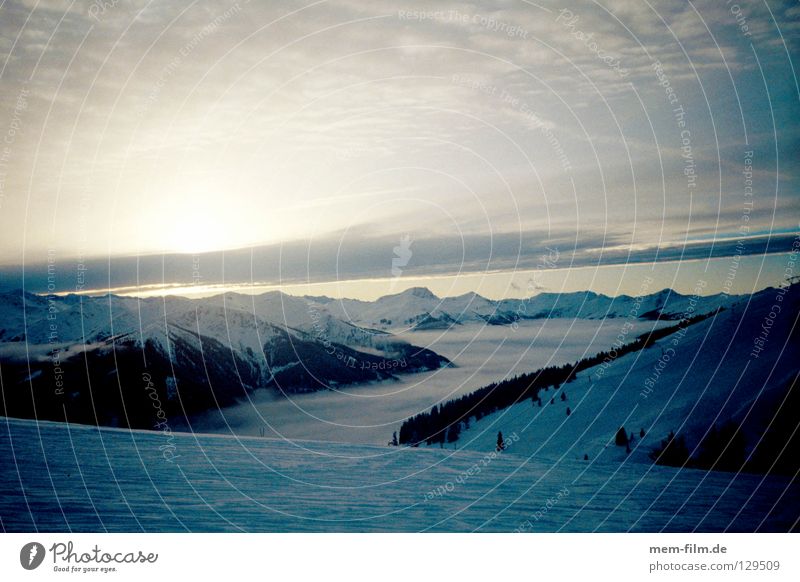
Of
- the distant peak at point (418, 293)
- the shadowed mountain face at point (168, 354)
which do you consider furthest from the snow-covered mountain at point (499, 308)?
the shadowed mountain face at point (168, 354)

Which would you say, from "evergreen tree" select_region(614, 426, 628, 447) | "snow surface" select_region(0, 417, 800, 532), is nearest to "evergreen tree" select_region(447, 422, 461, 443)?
"snow surface" select_region(0, 417, 800, 532)

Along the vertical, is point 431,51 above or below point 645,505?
above

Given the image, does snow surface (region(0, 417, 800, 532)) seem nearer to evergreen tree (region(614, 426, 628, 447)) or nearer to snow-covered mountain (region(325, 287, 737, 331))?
evergreen tree (region(614, 426, 628, 447))

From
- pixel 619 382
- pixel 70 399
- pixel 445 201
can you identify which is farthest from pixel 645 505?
pixel 70 399

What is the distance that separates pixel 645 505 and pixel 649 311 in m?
4.62

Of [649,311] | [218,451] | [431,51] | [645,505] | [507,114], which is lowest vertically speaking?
[645,505]

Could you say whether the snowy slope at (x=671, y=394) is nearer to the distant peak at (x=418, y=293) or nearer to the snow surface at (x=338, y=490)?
the snow surface at (x=338, y=490)

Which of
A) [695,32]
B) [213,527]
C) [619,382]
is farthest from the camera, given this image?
[619,382]

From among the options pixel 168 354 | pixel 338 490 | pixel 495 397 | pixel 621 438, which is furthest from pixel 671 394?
pixel 168 354

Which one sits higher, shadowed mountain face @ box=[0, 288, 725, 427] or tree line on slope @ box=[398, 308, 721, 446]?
shadowed mountain face @ box=[0, 288, 725, 427]

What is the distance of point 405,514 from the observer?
12.1 meters

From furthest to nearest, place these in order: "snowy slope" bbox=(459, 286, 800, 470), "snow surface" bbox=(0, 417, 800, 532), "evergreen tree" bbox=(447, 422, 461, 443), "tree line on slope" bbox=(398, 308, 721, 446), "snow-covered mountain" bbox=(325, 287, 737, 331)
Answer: "snow-covered mountain" bbox=(325, 287, 737, 331) < "evergreen tree" bbox=(447, 422, 461, 443) < "tree line on slope" bbox=(398, 308, 721, 446) < "snowy slope" bbox=(459, 286, 800, 470) < "snow surface" bbox=(0, 417, 800, 532)

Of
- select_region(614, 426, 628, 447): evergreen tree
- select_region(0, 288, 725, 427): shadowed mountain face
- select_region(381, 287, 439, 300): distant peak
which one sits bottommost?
select_region(614, 426, 628, 447): evergreen tree

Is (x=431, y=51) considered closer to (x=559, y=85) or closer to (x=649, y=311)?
(x=559, y=85)
